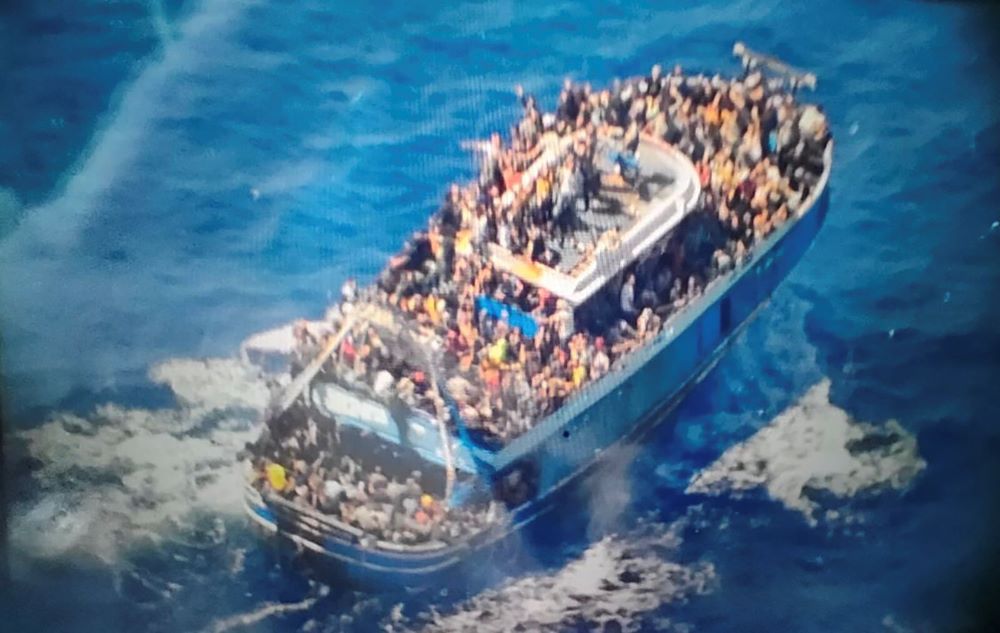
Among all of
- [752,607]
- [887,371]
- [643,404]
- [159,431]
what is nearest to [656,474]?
[643,404]

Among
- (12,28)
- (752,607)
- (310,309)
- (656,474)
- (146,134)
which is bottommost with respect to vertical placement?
Result: (752,607)

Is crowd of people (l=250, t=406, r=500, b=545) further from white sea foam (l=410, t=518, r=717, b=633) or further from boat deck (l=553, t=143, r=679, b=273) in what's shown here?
boat deck (l=553, t=143, r=679, b=273)

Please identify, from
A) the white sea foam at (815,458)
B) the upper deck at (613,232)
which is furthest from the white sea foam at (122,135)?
the white sea foam at (815,458)

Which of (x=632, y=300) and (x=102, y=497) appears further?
(x=102, y=497)

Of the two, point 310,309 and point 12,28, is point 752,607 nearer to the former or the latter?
point 310,309

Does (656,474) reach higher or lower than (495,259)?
lower

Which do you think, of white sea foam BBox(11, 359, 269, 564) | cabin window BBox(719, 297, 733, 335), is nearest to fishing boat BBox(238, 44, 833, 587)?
cabin window BBox(719, 297, 733, 335)

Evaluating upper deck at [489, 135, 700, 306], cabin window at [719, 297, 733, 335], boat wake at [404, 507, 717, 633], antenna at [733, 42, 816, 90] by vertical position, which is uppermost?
antenna at [733, 42, 816, 90]
